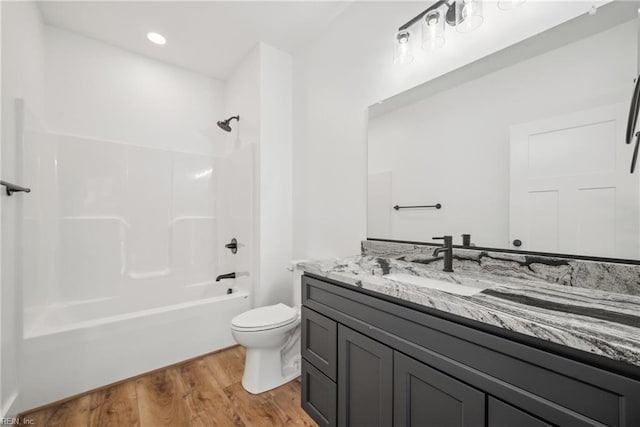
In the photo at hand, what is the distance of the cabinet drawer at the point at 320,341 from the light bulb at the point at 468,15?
5.02ft

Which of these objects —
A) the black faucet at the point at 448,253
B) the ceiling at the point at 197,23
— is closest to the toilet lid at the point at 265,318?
the black faucet at the point at 448,253

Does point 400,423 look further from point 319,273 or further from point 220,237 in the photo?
point 220,237

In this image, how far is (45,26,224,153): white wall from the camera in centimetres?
217

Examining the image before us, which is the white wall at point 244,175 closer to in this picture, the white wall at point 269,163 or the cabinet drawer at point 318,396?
the white wall at point 269,163

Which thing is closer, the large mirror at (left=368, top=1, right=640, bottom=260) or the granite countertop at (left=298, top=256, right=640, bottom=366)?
the granite countertop at (left=298, top=256, right=640, bottom=366)

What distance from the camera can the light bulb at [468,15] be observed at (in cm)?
124

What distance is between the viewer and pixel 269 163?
→ 2.37 meters

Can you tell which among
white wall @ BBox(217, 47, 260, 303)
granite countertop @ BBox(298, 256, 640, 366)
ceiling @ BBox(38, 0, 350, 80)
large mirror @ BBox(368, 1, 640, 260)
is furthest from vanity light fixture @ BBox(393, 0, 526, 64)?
white wall @ BBox(217, 47, 260, 303)

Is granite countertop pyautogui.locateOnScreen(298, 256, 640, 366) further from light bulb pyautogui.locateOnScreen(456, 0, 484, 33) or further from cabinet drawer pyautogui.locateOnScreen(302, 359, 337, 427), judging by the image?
light bulb pyautogui.locateOnScreen(456, 0, 484, 33)

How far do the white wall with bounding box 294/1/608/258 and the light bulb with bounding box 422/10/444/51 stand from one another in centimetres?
5

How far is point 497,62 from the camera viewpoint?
1.21 meters

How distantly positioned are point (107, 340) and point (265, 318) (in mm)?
1033

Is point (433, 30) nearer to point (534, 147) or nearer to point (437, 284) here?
point (534, 147)

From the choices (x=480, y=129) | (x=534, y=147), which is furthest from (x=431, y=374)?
(x=480, y=129)
